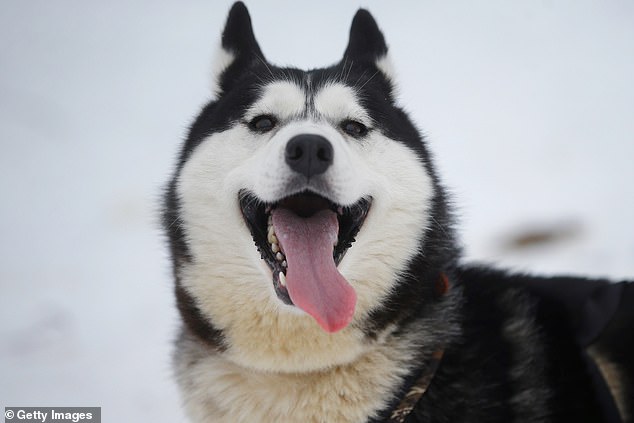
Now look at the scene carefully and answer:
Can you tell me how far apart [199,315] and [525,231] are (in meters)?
4.52

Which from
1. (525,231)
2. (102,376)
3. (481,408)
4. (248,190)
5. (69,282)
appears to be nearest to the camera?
(481,408)

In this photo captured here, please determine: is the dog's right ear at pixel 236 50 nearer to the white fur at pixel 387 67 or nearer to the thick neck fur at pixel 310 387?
the white fur at pixel 387 67

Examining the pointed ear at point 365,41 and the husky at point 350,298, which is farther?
the pointed ear at point 365,41

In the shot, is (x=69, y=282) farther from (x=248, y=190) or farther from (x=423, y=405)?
(x=423, y=405)

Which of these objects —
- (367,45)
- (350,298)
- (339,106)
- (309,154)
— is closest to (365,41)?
(367,45)

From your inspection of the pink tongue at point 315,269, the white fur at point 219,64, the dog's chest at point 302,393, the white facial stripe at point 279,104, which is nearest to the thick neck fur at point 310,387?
the dog's chest at point 302,393

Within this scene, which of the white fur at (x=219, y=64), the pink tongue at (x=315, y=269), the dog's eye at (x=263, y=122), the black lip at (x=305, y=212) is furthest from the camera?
the white fur at (x=219, y=64)

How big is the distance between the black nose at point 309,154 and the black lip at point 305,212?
13 centimetres

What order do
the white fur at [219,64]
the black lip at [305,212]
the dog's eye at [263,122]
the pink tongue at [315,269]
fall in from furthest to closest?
the white fur at [219,64] → the dog's eye at [263,122] → the black lip at [305,212] → the pink tongue at [315,269]

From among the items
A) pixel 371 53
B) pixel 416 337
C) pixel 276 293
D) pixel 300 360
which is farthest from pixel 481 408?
pixel 371 53

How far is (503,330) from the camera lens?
5.66 feet

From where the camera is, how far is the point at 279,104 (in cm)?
193

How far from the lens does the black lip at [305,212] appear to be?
168 centimetres

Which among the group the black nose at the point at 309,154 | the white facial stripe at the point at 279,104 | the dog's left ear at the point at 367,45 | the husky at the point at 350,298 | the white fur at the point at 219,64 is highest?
the dog's left ear at the point at 367,45
